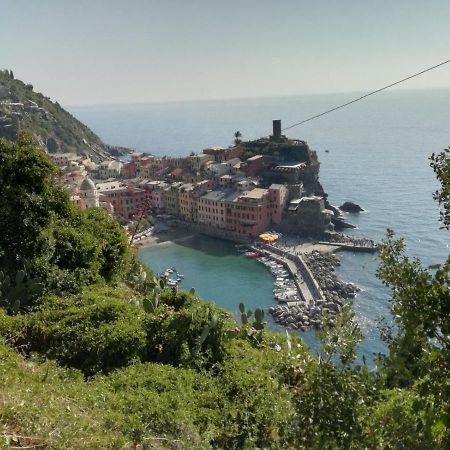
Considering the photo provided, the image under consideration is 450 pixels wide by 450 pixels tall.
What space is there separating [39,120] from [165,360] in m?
75.5

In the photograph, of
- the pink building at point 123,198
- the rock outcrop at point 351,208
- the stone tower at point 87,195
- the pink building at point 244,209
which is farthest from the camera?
the rock outcrop at point 351,208

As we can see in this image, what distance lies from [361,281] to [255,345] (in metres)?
25.2

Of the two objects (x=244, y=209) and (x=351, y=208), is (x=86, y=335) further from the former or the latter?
(x=351, y=208)

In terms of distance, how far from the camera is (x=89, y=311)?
22.0 feet

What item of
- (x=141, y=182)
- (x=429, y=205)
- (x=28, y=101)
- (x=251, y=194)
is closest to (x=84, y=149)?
(x=28, y=101)

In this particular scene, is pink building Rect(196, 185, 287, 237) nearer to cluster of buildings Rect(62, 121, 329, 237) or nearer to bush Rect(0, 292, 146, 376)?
cluster of buildings Rect(62, 121, 329, 237)

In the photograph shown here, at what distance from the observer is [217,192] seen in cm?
4362

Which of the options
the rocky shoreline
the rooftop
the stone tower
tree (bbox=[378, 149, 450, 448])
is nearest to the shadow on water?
the rooftop

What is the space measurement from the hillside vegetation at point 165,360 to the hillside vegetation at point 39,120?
59.9 meters

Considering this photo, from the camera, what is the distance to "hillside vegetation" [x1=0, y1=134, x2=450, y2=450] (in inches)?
106

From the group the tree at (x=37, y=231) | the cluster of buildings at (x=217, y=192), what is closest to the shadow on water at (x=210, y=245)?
the cluster of buildings at (x=217, y=192)

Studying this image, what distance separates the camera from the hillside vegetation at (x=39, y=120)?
65562 millimetres

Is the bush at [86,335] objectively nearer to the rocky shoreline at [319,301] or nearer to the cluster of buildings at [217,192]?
the rocky shoreline at [319,301]

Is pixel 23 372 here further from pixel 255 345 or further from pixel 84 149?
pixel 84 149
